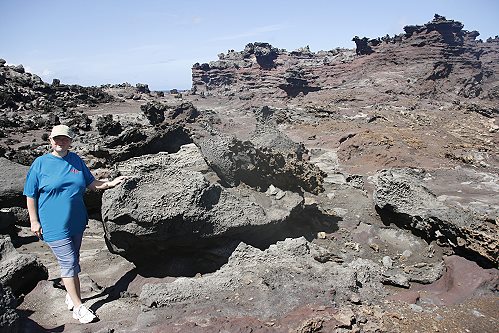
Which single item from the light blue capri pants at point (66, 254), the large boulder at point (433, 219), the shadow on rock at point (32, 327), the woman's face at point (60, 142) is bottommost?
the large boulder at point (433, 219)

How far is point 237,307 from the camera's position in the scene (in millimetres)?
3035

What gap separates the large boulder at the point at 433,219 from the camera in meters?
4.04

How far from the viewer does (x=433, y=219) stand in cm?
469

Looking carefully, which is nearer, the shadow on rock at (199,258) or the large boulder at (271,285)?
the large boulder at (271,285)

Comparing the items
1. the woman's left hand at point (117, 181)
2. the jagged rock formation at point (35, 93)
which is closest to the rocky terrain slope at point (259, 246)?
the woman's left hand at point (117, 181)

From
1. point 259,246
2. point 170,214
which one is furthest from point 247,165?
point 170,214

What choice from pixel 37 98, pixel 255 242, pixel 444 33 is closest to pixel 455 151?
pixel 255 242

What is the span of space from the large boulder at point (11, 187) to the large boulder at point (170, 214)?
2337 mm

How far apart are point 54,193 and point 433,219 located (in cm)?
450

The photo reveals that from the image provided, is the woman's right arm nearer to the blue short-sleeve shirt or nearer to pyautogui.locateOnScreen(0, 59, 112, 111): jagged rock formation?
the blue short-sleeve shirt

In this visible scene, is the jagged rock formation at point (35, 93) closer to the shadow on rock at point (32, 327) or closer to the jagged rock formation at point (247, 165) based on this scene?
the jagged rock formation at point (247, 165)

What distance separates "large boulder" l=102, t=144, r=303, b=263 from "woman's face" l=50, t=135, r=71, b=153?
2.99 feet

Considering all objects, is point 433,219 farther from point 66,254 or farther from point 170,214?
point 66,254

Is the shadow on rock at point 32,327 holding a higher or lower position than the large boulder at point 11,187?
lower
